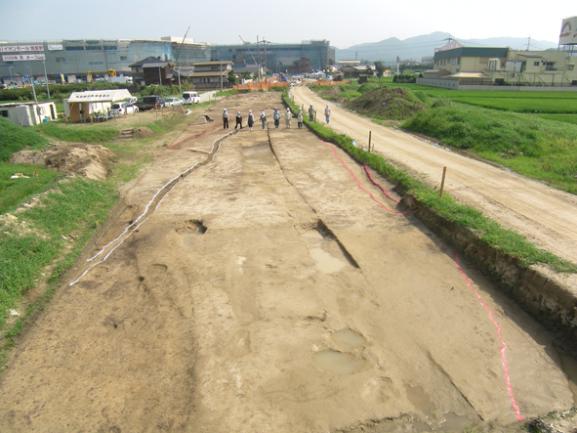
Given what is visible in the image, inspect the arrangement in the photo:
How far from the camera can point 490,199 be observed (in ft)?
45.8

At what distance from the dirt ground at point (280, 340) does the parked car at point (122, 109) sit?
88.3 feet

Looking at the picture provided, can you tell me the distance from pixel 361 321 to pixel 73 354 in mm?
5312

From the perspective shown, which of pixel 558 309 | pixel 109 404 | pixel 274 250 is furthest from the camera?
pixel 274 250

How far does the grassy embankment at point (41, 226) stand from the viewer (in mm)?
8836

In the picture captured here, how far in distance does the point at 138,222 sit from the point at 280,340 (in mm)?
7674

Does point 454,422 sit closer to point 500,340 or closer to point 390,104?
point 500,340

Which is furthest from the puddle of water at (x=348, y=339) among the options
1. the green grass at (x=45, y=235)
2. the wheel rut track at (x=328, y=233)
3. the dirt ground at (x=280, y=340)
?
the green grass at (x=45, y=235)

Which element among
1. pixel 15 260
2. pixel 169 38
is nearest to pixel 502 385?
pixel 15 260

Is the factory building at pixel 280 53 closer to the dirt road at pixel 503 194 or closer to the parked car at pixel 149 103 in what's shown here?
the parked car at pixel 149 103

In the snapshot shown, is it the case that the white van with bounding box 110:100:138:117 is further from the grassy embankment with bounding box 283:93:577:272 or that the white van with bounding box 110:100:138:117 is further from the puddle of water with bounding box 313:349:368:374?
the puddle of water with bounding box 313:349:368:374

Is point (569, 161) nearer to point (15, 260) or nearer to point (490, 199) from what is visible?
point (490, 199)

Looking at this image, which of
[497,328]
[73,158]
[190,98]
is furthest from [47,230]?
[190,98]

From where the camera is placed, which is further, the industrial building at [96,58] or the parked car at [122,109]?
the industrial building at [96,58]

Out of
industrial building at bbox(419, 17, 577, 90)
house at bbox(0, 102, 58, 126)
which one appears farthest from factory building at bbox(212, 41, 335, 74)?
house at bbox(0, 102, 58, 126)
